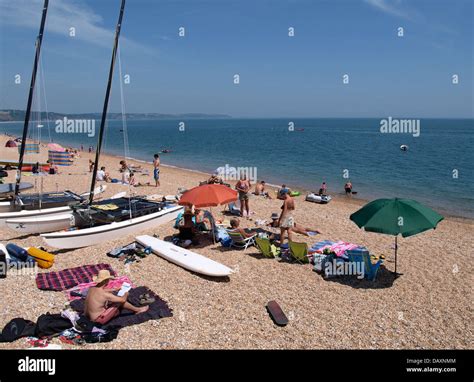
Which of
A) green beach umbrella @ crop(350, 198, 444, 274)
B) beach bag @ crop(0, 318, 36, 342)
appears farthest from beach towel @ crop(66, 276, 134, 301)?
green beach umbrella @ crop(350, 198, 444, 274)

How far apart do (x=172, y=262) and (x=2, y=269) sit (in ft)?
12.8

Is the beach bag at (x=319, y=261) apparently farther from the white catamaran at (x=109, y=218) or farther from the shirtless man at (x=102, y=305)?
the white catamaran at (x=109, y=218)

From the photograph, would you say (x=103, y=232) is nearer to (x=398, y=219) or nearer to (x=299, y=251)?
(x=299, y=251)

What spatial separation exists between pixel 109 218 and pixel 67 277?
10.4ft

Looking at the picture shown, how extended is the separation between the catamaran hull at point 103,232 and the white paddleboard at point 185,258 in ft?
2.72

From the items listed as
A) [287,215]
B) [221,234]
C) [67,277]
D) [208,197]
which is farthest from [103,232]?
[287,215]

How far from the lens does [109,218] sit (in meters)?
11.6

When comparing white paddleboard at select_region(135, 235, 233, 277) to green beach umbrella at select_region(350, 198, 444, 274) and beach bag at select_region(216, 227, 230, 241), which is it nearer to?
beach bag at select_region(216, 227, 230, 241)

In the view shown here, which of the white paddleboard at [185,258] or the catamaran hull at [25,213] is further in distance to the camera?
the catamaran hull at [25,213]

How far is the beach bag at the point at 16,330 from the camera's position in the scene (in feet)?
20.2

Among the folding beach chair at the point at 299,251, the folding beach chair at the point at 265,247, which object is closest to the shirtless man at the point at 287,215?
the folding beach chair at the point at 265,247

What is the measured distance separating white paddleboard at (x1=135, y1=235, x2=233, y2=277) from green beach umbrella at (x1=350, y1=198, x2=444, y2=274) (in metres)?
3.44
